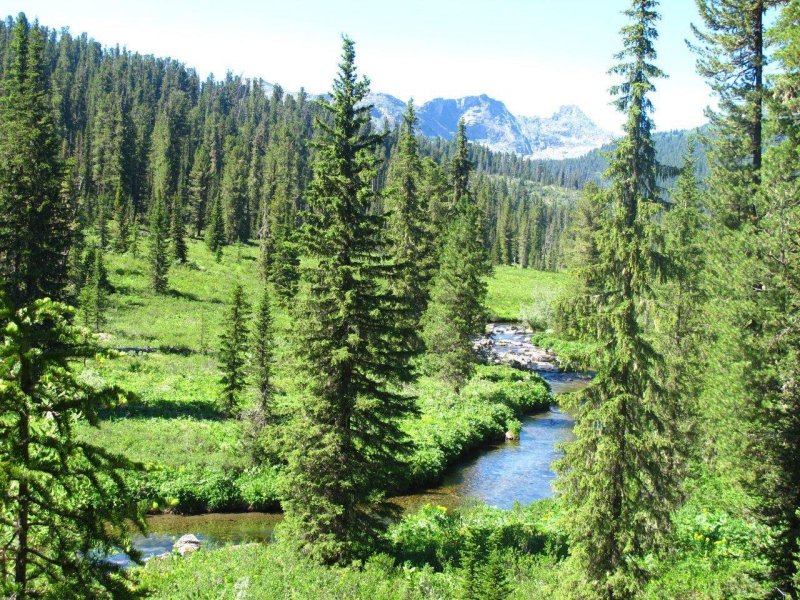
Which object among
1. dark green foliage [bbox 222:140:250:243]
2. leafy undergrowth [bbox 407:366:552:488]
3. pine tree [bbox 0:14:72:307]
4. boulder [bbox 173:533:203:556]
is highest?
dark green foliage [bbox 222:140:250:243]

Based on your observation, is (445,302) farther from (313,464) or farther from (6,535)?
(6,535)

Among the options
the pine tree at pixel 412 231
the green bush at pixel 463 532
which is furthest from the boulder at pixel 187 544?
the pine tree at pixel 412 231

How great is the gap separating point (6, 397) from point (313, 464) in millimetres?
10146

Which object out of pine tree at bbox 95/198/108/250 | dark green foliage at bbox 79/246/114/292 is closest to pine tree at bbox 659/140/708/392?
dark green foliage at bbox 79/246/114/292

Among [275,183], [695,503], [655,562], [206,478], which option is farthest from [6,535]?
[275,183]

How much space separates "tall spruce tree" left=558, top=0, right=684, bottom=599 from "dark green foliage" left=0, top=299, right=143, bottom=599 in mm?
9900

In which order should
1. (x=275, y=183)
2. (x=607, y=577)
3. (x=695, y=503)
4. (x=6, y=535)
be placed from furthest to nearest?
1. (x=275, y=183)
2. (x=695, y=503)
3. (x=607, y=577)
4. (x=6, y=535)

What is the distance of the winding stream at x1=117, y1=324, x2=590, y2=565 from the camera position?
20297mm

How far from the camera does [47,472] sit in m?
5.91

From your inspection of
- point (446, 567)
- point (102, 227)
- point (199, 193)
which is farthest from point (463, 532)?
point (199, 193)

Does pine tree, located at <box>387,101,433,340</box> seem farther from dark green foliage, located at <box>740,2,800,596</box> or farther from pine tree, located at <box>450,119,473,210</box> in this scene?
dark green foliage, located at <box>740,2,800,596</box>

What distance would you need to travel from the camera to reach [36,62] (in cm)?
3162

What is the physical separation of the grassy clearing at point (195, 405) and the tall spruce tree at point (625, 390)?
24.5 ft

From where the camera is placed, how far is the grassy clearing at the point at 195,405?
74.5 feet
